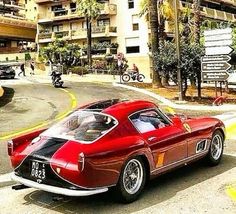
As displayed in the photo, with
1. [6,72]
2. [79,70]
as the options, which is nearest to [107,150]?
[6,72]

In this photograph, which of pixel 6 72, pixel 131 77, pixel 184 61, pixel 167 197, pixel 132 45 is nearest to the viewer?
pixel 167 197

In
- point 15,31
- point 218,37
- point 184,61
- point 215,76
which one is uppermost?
point 15,31

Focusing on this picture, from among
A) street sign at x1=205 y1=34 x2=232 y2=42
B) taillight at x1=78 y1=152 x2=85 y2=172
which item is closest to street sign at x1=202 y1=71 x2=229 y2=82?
street sign at x1=205 y1=34 x2=232 y2=42

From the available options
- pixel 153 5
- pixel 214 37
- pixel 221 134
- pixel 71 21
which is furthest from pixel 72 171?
pixel 71 21

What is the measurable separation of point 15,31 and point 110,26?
21.8 m

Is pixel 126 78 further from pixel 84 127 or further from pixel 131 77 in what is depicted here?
pixel 84 127

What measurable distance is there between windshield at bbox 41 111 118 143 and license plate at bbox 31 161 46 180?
579 millimetres

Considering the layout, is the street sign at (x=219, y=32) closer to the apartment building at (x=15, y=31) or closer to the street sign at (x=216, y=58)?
the street sign at (x=216, y=58)

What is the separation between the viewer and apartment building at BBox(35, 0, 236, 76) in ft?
175

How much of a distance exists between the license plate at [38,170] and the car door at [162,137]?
162cm

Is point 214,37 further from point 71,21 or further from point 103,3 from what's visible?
point 71,21

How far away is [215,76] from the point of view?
1903 centimetres

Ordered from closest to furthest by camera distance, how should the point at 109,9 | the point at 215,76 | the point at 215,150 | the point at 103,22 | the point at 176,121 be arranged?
the point at 176,121, the point at 215,150, the point at 215,76, the point at 109,9, the point at 103,22

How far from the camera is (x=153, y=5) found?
25344 mm
